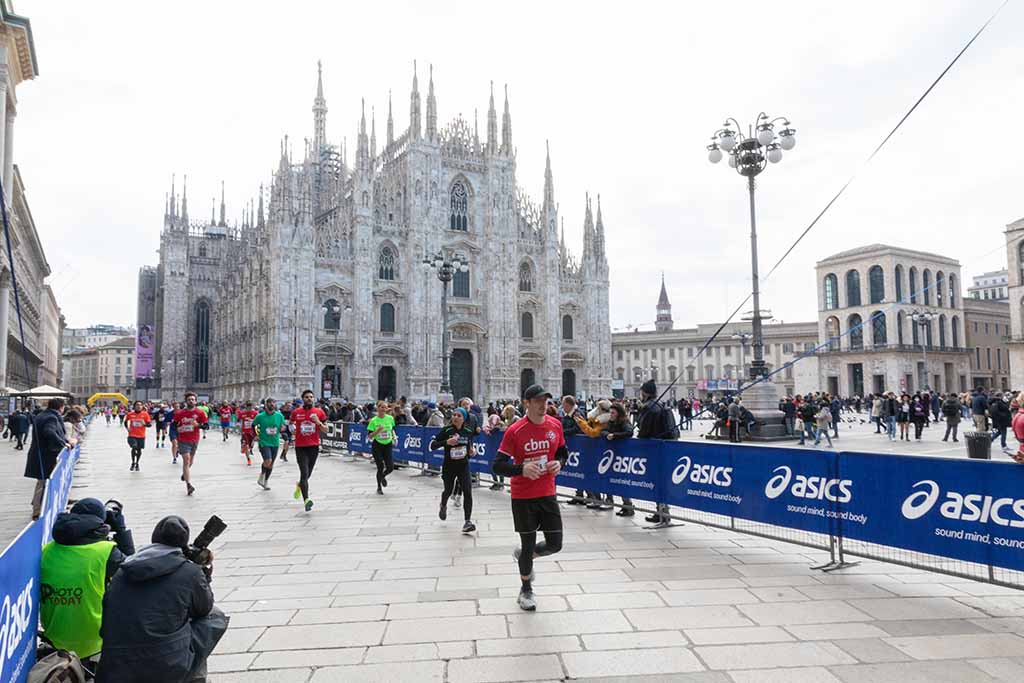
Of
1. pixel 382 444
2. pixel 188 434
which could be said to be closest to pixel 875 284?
pixel 382 444

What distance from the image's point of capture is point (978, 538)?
5387 millimetres

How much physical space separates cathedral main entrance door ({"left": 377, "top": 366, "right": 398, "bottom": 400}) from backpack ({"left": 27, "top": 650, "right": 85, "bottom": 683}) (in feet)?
138

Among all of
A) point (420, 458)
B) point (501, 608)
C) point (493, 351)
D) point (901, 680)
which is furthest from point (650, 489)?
point (493, 351)

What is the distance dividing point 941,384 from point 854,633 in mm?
64794

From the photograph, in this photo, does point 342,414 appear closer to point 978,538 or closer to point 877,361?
point 978,538

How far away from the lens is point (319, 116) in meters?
57.6

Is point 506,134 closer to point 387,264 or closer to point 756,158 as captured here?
point 387,264

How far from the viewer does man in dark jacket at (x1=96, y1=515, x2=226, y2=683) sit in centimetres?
332

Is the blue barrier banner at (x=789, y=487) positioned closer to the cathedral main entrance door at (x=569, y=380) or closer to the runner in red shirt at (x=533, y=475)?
the runner in red shirt at (x=533, y=475)

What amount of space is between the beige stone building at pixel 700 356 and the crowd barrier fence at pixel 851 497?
216 feet

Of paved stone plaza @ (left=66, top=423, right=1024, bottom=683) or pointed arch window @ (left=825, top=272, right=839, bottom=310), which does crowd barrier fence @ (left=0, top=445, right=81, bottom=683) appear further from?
pointed arch window @ (left=825, top=272, right=839, bottom=310)

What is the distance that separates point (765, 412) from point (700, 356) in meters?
57.2

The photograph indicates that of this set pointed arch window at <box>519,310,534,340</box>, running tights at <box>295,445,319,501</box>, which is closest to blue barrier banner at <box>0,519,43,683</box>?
running tights at <box>295,445,319,501</box>

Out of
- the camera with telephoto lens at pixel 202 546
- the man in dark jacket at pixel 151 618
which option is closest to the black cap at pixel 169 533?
the man in dark jacket at pixel 151 618
